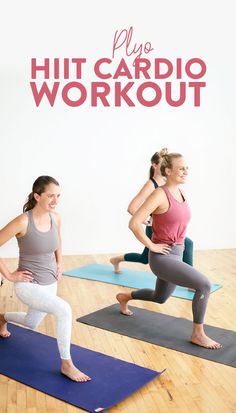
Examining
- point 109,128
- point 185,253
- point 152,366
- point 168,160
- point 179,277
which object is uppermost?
point 109,128

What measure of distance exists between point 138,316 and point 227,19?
367 cm

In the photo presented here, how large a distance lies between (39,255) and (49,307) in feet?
1.03

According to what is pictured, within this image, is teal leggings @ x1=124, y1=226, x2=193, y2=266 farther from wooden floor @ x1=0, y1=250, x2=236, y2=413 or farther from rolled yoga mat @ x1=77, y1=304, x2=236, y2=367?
rolled yoga mat @ x1=77, y1=304, x2=236, y2=367

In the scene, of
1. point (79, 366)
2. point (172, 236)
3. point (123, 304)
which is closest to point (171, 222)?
point (172, 236)

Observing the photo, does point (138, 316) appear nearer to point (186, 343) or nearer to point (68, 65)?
point (186, 343)

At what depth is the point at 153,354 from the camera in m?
2.86

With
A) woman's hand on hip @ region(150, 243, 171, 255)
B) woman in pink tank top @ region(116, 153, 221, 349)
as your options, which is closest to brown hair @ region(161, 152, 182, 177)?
woman in pink tank top @ region(116, 153, 221, 349)

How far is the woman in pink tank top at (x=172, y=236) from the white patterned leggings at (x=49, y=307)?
2.13 feet

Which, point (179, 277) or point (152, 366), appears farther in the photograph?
point (179, 277)

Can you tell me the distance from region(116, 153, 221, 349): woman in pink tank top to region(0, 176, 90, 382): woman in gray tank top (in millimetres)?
542

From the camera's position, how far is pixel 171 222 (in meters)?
2.96

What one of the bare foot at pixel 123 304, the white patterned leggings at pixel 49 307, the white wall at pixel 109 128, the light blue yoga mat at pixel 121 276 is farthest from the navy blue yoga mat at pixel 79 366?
the white wall at pixel 109 128

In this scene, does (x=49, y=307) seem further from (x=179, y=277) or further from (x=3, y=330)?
(x=179, y=277)

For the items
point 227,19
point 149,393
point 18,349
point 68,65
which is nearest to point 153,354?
point 149,393
